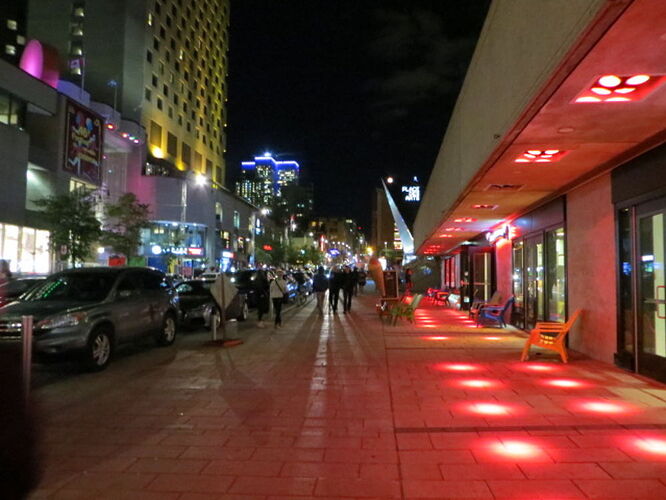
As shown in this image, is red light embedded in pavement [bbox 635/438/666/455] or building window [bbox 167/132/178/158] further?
building window [bbox 167/132/178/158]

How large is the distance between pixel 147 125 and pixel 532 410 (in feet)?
216

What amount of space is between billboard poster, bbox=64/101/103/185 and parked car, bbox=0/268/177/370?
28.6m

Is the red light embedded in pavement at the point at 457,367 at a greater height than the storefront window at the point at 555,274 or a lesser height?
lesser

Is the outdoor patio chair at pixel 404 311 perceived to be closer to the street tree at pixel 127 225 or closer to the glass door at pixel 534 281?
the glass door at pixel 534 281

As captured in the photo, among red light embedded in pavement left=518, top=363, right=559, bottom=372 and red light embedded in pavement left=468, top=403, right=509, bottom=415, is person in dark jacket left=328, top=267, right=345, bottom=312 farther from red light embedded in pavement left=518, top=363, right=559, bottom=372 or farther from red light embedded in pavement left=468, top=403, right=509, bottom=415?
red light embedded in pavement left=468, top=403, right=509, bottom=415

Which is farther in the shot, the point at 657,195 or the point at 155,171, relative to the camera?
the point at 155,171

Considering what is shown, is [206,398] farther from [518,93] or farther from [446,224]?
[446,224]

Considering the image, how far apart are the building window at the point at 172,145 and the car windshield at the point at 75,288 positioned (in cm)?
6536

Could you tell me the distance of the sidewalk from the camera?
13.8 feet

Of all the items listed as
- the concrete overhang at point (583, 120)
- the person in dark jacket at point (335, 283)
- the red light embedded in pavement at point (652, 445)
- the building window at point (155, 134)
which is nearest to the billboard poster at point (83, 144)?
the person in dark jacket at point (335, 283)

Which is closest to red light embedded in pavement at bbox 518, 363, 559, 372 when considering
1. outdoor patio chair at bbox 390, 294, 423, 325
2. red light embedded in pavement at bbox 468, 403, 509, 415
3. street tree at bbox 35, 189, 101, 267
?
red light embedded in pavement at bbox 468, 403, 509, 415

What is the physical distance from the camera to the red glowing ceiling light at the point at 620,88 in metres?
4.95

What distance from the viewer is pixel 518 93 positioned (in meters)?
5.93

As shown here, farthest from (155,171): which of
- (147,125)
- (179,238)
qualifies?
(179,238)
